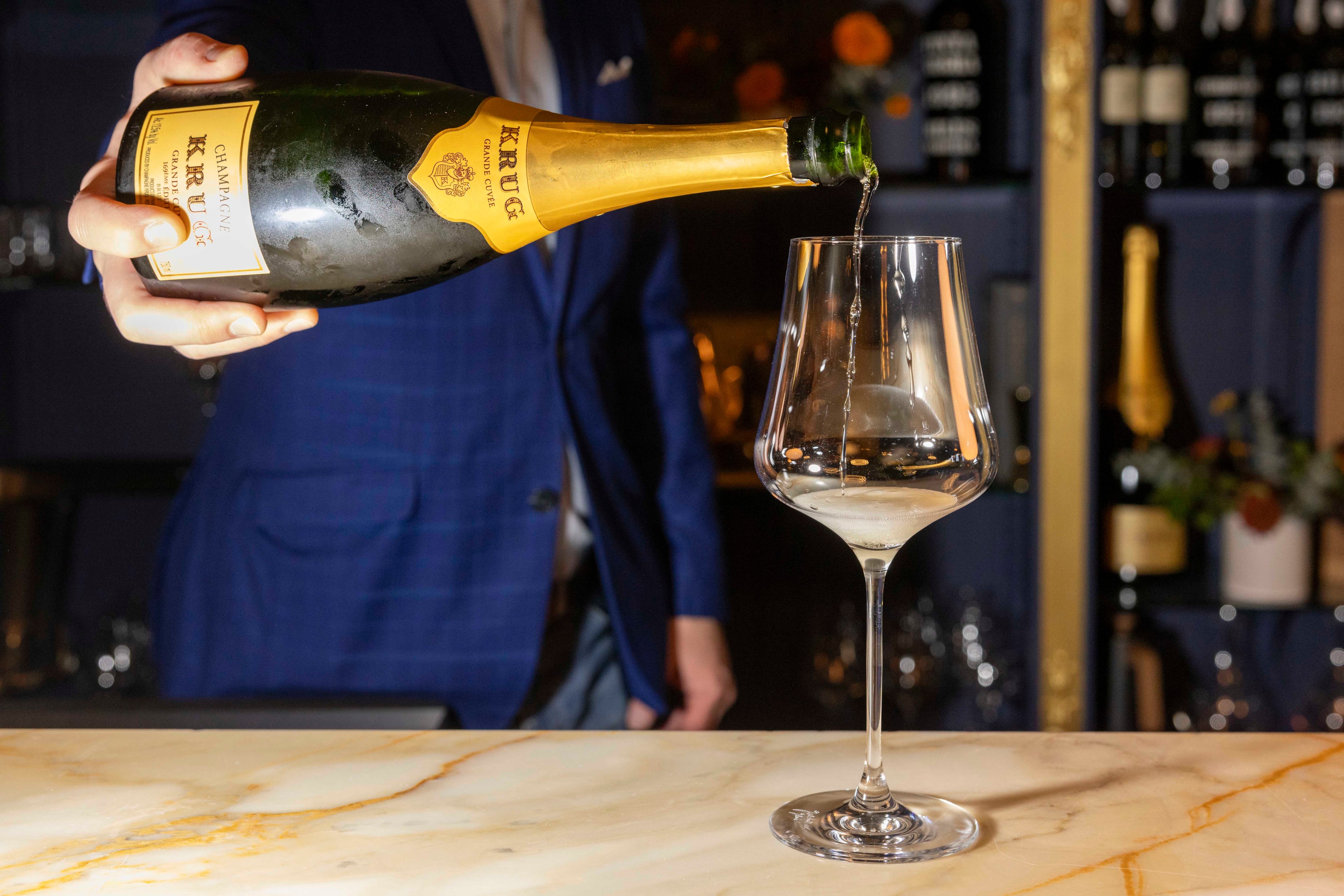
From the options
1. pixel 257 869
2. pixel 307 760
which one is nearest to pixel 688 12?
pixel 307 760

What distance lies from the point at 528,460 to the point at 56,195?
116 cm

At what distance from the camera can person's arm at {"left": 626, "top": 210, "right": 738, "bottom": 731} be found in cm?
122

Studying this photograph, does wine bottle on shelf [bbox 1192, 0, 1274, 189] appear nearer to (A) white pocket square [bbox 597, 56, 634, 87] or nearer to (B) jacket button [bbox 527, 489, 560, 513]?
(A) white pocket square [bbox 597, 56, 634, 87]

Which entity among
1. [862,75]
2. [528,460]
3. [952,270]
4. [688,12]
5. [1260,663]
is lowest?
[1260,663]

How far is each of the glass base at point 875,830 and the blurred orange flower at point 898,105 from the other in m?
1.47

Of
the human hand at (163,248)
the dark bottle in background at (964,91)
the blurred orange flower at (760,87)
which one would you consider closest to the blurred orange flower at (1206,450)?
the dark bottle in background at (964,91)

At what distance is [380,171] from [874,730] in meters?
0.45

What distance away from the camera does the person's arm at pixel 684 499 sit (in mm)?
1216

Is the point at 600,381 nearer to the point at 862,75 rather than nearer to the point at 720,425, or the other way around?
the point at 720,425

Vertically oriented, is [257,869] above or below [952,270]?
below

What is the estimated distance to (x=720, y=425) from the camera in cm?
172

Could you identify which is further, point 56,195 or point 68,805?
point 56,195

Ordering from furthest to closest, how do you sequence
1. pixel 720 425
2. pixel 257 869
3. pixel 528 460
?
pixel 720 425
pixel 528 460
pixel 257 869

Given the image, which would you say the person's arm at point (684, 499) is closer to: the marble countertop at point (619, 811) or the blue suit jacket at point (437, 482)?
the blue suit jacket at point (437, 482)
